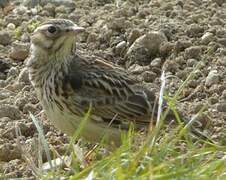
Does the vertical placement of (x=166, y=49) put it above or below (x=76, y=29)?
below

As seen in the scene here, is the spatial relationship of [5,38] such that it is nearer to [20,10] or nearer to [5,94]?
[20,10]

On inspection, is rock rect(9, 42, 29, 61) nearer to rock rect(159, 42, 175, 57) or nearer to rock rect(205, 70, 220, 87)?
rock rect(159, 42, 175, 57)

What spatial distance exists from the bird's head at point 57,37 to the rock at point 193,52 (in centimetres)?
174

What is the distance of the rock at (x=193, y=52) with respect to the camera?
979cm

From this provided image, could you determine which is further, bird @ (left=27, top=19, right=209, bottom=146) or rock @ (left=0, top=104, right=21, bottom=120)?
rock @ (left=0, top=104, right=21, bottom=120)

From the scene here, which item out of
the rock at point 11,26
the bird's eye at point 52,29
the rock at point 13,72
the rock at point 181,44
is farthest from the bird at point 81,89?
the rock at point 11,26

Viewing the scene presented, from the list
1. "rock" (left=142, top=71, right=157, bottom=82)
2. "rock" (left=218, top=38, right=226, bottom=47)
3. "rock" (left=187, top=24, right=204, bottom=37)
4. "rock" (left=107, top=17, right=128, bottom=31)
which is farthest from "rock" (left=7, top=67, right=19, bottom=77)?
"rock" (left=218, top=38, right=226, bottom=47)

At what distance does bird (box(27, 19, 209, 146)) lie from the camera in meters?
8.02

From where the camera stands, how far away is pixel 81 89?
816 cm

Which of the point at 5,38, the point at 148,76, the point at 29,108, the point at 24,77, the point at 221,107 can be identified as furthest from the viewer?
the point at 5,38

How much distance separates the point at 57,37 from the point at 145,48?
5.96 ft

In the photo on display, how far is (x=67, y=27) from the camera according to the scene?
27.2ft

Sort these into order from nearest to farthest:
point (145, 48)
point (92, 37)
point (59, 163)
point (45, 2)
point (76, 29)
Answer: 1. point (59, 163)
2. point (76, 29)
3. point (145, 48)
4. point (92, 37)
5. point (45, 2)

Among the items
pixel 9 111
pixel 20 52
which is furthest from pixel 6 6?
pixel 9 111
